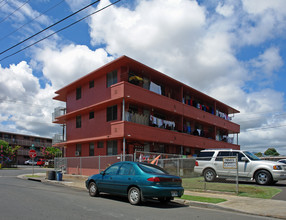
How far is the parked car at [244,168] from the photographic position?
14508mm

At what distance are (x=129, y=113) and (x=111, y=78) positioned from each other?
365 cm

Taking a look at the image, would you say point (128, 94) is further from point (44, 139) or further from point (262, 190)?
point (44, 139)

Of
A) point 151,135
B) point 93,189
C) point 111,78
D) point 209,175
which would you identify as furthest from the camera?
point 111,78

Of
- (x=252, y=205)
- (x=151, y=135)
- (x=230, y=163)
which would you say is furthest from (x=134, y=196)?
(x=151, y=135)

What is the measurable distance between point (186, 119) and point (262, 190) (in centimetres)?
1778

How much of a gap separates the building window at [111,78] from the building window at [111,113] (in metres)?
1.95

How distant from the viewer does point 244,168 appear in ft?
Answer: 50.1

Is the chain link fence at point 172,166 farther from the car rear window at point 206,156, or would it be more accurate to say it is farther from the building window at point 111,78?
the building window at point 111,78

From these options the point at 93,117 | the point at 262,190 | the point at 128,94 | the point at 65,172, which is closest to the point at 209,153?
the point at 262,190

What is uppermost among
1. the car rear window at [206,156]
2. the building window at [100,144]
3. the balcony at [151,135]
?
→ the balcony at [151,135]

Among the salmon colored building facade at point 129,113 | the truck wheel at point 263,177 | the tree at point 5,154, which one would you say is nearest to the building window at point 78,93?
the salmon colored building facade at point 129,113

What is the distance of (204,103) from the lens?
112ft

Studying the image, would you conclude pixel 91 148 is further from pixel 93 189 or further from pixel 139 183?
pixel 139 183

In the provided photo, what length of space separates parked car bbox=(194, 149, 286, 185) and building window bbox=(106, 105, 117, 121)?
845cm
